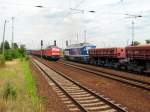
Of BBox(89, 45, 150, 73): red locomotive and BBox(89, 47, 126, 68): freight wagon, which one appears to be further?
BBox(89, 47, 126, 68): freight wagon

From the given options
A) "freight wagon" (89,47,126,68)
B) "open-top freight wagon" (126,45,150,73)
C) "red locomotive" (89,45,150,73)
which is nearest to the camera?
"open-top freight wagon" (126,45,150,73)

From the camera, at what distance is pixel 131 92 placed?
1788cm

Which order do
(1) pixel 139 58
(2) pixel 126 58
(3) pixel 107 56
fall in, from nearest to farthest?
(1) pixel 139 58
(2) pixel 126 58
(3) pixel 107 56

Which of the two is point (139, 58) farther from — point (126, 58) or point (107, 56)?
point (107, 56)

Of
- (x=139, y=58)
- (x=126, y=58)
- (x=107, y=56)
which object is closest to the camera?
(x=139, y=58)

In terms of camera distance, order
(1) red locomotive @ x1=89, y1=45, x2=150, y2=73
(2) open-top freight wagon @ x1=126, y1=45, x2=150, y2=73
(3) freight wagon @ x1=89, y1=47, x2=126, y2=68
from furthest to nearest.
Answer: (3) freight wagon @ x1=89, y1=47, x2=126, y2=68, (1) red locomotive @ x1=89, y1=45, x2=150, y2=73, (2) open-top freight wagon @ x1=126, y1=45, x2=150, y2=73

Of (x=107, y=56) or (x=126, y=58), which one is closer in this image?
(x=126, y=58)

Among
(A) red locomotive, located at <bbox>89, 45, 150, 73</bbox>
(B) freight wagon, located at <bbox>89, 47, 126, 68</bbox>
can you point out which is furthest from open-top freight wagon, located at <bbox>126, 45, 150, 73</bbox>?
(B) freight wagon, located at <bbox>89, 47, 126, 68</bbox>

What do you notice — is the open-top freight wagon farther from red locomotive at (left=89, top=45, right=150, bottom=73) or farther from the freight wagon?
the freight wagon

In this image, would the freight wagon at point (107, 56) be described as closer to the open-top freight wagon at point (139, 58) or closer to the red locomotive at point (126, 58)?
the red locomotive at point (126, 58)

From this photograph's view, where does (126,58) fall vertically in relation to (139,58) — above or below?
below

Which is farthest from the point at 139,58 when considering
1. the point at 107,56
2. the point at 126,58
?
the point at 107,56

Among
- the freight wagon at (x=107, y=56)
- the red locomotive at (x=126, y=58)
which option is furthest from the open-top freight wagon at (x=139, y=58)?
the freight wagon at (x=107, y=56)

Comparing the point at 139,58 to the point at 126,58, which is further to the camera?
the point at 126,58
